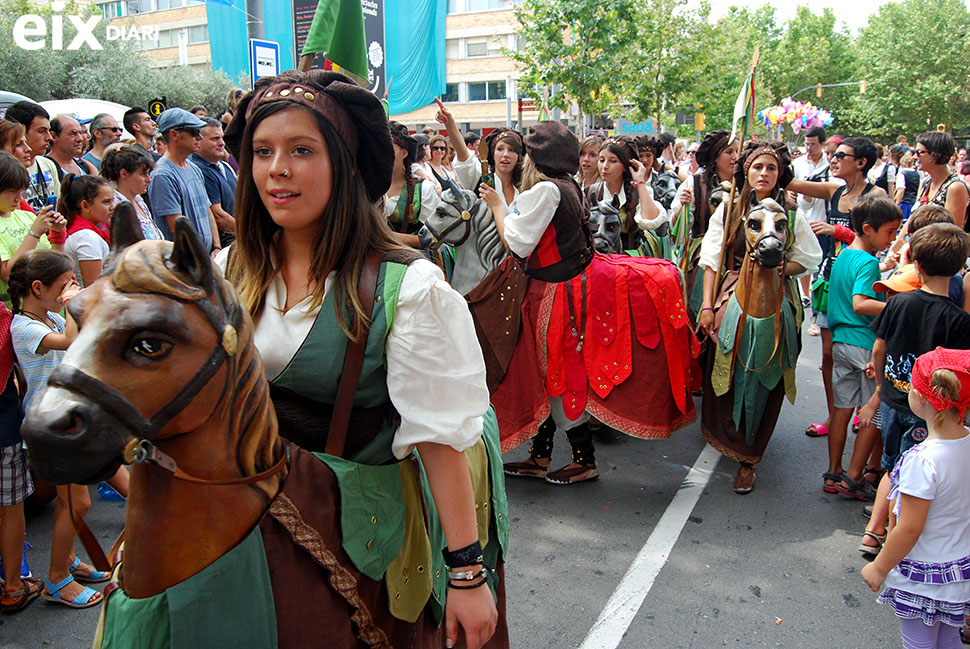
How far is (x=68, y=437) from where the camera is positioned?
3.58 ft

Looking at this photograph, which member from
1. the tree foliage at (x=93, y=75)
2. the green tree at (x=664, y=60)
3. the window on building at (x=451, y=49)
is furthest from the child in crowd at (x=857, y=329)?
the window on building at (x=451, y=49)

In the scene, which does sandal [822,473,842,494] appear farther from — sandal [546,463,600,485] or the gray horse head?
the gray horse head

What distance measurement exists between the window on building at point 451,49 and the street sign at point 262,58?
3615cm

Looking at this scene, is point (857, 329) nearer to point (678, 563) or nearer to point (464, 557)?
point (678, 563)

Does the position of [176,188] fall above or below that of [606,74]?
below

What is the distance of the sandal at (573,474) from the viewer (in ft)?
15.7

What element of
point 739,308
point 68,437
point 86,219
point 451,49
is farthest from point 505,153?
point 451,49

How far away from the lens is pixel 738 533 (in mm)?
4141

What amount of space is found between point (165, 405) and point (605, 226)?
4878 millimetres

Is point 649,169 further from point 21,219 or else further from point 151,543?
point 151,543

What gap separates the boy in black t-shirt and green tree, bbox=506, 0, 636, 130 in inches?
549

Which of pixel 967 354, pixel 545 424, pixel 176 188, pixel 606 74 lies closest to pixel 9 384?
pixel 176 188

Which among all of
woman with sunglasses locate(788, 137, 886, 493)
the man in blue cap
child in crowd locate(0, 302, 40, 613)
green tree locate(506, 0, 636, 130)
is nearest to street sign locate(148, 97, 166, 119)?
the man in blue cap

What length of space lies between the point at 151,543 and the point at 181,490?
0.37 ft
